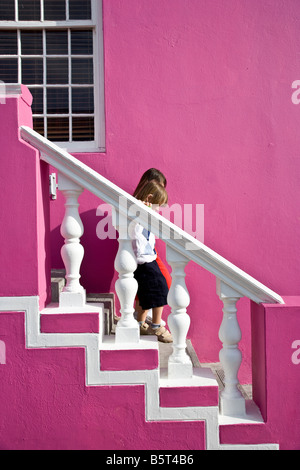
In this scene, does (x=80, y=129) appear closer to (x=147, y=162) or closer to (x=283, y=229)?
(x=147, y=162)

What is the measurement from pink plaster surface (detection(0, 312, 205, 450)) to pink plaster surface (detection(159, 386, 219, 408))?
0.40ft

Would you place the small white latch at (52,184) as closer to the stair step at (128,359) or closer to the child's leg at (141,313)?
the child's leg at (141,313)

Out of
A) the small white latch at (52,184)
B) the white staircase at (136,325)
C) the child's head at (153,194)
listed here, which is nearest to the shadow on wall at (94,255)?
the small white latch at (52,184)

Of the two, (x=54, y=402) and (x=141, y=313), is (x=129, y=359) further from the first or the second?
(x=141, y=313)

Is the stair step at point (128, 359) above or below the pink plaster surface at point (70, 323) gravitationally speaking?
below

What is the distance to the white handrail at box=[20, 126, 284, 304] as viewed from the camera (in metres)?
2.85

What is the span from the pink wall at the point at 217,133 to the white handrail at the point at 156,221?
136cm

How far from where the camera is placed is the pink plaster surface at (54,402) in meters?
2.82

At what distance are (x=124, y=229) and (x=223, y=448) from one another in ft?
4.79

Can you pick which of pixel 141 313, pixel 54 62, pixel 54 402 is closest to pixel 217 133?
pixel 54 62

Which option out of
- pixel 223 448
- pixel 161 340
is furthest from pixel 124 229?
pixel 223 448

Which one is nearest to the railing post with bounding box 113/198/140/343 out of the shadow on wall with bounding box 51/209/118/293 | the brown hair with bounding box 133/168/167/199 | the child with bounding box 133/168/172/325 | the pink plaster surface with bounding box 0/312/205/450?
the pink plaster surface with bounding box 0/312/205/450

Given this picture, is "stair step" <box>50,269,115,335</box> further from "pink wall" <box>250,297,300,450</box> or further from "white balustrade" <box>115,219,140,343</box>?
"pink wall" <box>250,297,300,450</box>

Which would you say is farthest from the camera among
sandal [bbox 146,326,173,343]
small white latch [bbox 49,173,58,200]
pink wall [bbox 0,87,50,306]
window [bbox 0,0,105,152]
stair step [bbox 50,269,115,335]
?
window [bbox 0,0,105,152]
